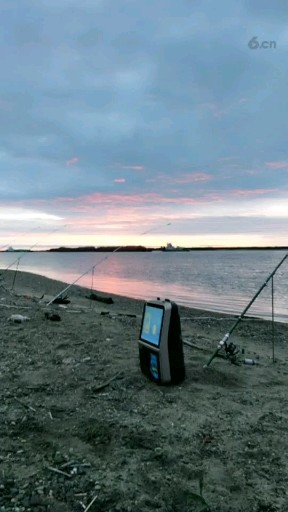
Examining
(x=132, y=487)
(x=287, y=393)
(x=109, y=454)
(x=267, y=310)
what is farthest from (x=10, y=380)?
(x=267, y=310)

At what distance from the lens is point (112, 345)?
7.14m

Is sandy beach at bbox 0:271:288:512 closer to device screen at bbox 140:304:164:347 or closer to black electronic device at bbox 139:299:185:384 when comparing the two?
black electronic device at bbox 139:299:185:384

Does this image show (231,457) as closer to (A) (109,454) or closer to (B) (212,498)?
(B) (212,498)

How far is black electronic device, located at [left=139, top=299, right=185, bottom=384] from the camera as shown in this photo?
490cm

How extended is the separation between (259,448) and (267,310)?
608 inches

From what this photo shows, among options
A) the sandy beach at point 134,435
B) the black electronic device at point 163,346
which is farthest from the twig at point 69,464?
the black electronic device at point 163,346

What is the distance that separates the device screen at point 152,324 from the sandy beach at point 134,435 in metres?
0.57

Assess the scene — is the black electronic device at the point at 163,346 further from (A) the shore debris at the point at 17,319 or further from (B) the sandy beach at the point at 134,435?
(A) the shore debris at the point at 17,319

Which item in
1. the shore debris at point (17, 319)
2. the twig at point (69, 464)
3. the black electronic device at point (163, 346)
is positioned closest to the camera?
the twig at point (69, 464)

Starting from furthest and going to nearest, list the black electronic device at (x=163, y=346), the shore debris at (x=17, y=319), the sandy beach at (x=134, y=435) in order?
1. the shore debris at (x=17, y=319)
2. the black electronic device at (x=163, y=346)
3. the sandy beach at (x=134, y=435)

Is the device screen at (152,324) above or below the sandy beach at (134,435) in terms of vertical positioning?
above

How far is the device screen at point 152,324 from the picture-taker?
4.98 m

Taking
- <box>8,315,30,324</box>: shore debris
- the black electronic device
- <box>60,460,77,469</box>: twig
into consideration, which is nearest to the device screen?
the black electronic device

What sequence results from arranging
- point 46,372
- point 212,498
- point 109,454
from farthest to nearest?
point 46,372 → point 109,454 → point 212,498
